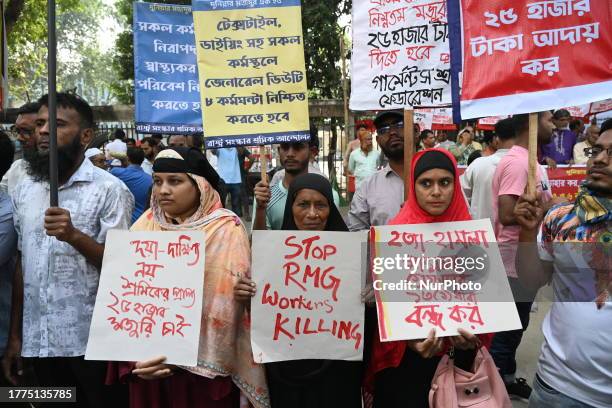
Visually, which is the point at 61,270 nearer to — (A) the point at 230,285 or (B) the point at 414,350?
(A) the point at 230,285

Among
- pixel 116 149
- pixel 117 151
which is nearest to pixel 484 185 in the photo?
pixel 117 151

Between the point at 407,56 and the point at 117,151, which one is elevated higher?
the point at 117,151

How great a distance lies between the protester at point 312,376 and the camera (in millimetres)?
2551

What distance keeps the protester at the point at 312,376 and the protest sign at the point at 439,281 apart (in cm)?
38

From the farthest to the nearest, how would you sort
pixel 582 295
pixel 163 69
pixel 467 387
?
pixel 163 69 → pixel 467 387 → pixel 582 295

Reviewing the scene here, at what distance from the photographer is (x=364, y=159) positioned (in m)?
9.62

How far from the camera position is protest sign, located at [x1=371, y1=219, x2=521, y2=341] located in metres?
2.31

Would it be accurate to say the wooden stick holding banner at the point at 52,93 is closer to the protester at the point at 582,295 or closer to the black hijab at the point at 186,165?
the black hijab at the point at 186,165

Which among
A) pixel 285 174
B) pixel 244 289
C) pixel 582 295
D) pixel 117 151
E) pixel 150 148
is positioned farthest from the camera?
pixel 117 151

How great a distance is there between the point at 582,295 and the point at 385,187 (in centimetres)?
171

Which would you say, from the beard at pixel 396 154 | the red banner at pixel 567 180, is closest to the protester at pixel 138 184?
the beard at pixel 396 154

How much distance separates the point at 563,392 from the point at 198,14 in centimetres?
280

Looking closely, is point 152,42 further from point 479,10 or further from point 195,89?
point 479,10

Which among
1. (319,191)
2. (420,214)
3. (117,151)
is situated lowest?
Answer: (420,214)
